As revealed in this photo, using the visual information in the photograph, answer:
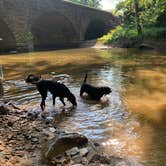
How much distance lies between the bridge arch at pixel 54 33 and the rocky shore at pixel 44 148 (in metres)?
29.3

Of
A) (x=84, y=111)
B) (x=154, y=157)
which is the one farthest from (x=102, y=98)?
(x=154, y=157)

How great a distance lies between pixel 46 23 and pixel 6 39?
8211 millimetres

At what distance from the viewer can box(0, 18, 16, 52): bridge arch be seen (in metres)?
27.3

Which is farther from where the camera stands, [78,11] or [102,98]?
[78,11]

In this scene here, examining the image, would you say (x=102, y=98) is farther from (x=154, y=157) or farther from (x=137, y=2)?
(x=137, y=2)

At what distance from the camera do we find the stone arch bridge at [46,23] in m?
27.7

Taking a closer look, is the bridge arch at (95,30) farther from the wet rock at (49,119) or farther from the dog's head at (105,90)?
the wet rock at (49,119)

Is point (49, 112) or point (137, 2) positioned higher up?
point (137, 2)

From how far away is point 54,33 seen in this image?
37.7 metres

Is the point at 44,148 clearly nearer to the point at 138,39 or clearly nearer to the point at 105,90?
the point at 105,90

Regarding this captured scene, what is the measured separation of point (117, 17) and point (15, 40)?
19.0m

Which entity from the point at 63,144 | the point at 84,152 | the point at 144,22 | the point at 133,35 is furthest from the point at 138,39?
the point at 84,152

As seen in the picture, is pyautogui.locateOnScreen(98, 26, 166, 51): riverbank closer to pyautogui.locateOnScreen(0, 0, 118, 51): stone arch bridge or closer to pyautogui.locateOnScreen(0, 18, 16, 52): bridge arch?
pyautogui.locateOnScreen(0, 0, 118, 51): stone arch bridge

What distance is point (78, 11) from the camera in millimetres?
34656
